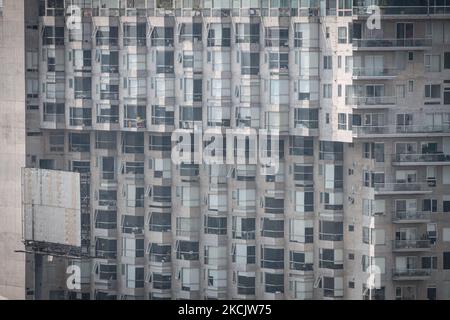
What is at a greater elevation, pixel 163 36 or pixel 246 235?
pixel 163 36

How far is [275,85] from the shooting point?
256 ft

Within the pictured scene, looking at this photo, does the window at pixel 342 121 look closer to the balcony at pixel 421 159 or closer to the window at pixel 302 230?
the balcony at pixel 421 159

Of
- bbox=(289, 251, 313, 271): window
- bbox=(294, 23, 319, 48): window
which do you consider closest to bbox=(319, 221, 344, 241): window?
bbox=(289, 251, 313, 271): window

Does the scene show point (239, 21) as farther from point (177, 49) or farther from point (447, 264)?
point (447, 264)

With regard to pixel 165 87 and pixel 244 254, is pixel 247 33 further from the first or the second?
pixel 244 254

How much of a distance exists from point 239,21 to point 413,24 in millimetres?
6278

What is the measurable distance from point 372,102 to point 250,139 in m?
5.02

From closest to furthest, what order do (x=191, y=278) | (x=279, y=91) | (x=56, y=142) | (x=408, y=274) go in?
(x=408, y=274)
(x=279, y=91)
(x=191, y=278)
(x=56, y=142)

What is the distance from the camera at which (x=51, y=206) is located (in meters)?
83.2

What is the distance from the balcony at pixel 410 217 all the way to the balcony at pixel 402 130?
109 inches

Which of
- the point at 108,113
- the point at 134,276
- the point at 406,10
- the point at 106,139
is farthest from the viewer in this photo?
the point at 134,276

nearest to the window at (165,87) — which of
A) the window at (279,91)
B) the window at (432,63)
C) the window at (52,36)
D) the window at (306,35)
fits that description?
the window at (279,91)

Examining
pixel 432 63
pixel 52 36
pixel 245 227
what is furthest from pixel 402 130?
pixel 52 36

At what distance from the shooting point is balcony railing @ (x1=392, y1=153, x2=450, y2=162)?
7662 centimetres
